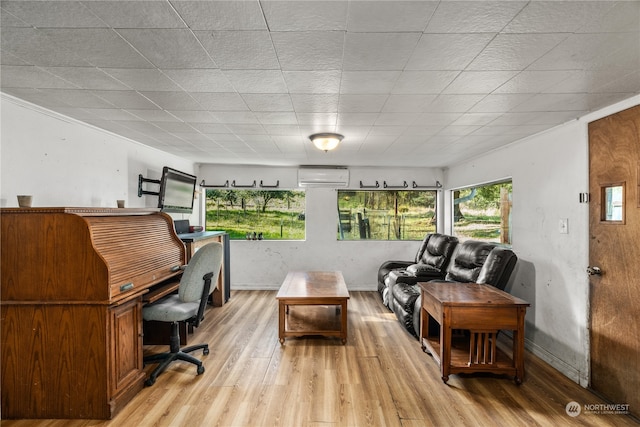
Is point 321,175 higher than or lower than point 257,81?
lower

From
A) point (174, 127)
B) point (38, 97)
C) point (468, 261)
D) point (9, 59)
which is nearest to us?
point (9, 59)

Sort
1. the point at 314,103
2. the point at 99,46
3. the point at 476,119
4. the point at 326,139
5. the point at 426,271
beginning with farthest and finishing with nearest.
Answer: the point at 426,271 → the point at 326,139 → the point at 476,119 → the point at 314,103 → the point at 99,46

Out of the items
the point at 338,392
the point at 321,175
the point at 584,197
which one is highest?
the point at 321,175

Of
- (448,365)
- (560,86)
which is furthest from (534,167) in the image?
(448,365)

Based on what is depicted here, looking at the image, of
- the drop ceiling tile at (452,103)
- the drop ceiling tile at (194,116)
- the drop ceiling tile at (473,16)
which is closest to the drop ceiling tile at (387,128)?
the drop ceiling tile at (452,103)

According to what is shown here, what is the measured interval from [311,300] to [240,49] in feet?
7.90

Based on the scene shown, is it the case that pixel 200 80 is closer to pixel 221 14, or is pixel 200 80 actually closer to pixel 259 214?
pixel 221 14

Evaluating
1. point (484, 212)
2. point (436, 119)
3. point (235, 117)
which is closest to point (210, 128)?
point (235, 117)

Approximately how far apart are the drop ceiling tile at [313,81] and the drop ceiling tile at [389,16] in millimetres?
443

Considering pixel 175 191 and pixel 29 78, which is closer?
pixel 29 78

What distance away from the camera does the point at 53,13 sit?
124 centimetres

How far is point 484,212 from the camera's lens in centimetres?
437

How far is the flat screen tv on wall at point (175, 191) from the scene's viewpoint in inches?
143

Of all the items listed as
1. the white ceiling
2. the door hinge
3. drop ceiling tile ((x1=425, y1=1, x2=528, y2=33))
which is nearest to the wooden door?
the door hinge
